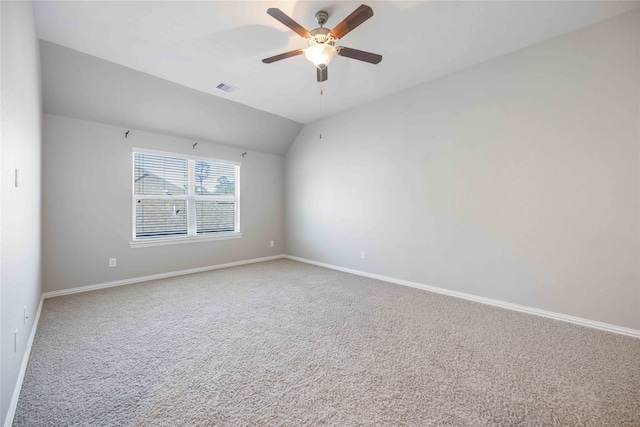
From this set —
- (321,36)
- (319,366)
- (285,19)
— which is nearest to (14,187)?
(285,19)

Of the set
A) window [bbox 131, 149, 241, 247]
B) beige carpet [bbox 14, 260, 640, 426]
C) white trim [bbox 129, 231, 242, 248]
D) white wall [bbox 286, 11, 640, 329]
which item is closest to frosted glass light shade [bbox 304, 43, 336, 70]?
white wall [bbox 286, 11, 640, 329]

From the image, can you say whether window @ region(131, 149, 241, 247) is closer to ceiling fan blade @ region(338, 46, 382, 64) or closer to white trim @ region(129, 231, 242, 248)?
white trim @ region(129, 231, 242, 248)

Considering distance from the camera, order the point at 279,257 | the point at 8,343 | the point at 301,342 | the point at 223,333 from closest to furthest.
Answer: the point at 8,343
the point at 301,342
the point at 223,333
the point at 279,257

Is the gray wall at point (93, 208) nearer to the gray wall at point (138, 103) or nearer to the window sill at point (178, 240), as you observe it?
the window sill at point (178, 240)

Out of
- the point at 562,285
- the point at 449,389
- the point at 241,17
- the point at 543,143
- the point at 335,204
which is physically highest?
the point at 241,17

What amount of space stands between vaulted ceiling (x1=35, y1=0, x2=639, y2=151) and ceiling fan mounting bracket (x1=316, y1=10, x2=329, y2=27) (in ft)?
0.13

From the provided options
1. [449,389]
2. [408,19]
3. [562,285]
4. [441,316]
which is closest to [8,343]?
[449,389]

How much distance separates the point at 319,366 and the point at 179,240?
3433 millimetres

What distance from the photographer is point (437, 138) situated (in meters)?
3.36

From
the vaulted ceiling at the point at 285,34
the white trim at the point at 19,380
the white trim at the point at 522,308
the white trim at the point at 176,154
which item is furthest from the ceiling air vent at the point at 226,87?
the white trim at the point at 522,308

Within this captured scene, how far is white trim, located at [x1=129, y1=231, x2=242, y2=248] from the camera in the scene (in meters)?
Answer: 3.83

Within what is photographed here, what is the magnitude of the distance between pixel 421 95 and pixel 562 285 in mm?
2754

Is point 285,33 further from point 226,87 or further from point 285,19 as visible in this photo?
point 226,87

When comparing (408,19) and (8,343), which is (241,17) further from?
(8,343)
